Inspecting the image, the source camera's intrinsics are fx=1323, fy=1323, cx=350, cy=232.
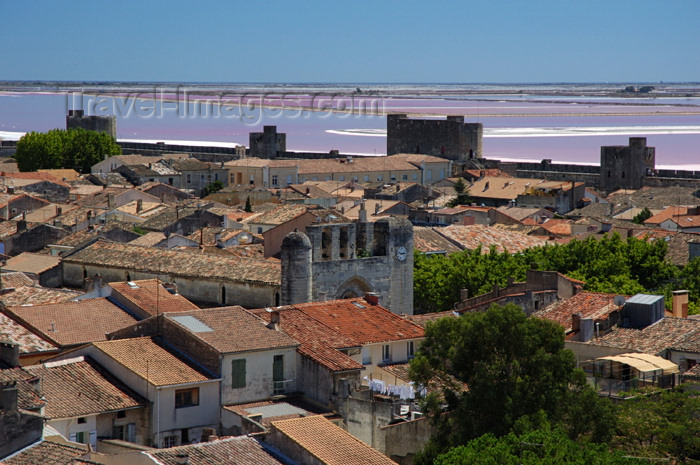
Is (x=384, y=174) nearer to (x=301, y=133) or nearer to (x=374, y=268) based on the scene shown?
(x=374, y=268)

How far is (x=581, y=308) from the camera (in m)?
24.8

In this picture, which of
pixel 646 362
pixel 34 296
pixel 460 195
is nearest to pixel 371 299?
pixel 646 362

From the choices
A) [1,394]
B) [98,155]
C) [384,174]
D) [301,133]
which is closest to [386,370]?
[1,394]

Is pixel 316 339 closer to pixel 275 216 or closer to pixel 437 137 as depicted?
pixel 275 216

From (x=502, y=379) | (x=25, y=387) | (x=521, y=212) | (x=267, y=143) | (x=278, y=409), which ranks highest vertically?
(x=267, y=143)

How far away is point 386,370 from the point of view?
21.9 metres

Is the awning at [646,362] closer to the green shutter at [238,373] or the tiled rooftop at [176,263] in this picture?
the green shutter at [238,373]

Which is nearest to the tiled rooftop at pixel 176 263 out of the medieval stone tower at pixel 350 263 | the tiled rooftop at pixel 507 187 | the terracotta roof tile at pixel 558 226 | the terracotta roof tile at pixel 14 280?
the medieval stone tower at pixel 350 263

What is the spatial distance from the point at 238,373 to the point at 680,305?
33.9 feet

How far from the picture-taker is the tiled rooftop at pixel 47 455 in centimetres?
1464

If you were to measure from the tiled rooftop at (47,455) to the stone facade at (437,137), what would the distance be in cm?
7163

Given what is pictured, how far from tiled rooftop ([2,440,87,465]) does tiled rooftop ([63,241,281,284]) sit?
36.2ft

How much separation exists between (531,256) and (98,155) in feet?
167

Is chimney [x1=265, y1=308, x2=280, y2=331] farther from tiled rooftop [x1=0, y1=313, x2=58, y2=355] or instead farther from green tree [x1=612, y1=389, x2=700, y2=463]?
green tree [x1=612, y1=389, x2=700, y2=463]
